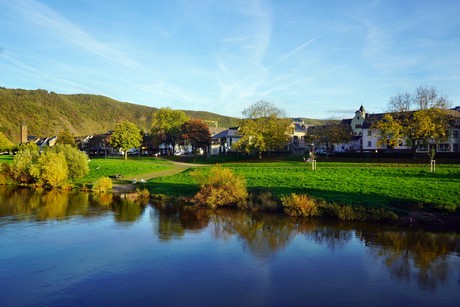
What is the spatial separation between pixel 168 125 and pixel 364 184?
238ft

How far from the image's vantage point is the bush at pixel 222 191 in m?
35.0

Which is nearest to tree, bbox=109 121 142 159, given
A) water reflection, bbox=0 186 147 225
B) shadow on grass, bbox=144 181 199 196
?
water reflection, bbox=0 186 147 225

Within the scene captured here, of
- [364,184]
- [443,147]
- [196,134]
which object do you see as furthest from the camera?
[196,134]

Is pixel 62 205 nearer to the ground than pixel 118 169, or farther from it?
nearer to the ground

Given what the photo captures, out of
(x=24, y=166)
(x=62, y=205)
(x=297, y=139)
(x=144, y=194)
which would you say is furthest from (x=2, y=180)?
(x=297, y=139)

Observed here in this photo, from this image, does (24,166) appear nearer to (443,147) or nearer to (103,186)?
(103,186)

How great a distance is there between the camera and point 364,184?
36.5m

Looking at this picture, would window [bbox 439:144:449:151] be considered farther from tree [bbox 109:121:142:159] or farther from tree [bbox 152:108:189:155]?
tree [bbox 109:121:142:159]

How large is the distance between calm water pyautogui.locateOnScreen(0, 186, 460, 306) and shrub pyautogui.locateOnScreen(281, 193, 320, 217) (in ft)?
5.53

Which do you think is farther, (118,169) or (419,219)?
(118,169)

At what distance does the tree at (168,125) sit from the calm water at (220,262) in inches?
2615

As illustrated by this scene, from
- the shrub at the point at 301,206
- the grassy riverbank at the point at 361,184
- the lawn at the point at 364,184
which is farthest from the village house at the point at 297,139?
the shrub at the point at 301,206

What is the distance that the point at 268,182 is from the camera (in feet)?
137

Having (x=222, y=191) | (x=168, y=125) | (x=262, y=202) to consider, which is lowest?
(x=262, y=202)
